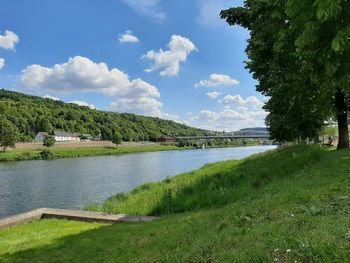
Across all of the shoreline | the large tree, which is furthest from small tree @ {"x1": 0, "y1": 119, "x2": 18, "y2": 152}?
the large tree

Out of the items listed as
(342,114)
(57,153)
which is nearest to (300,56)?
(342,114)

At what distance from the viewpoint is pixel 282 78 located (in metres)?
20.9

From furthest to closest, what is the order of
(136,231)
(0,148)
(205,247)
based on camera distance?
(0,148) < (136,231) < (205,247)

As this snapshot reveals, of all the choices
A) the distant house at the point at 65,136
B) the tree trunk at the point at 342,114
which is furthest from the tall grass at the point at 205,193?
the distant house at the point at 65,136

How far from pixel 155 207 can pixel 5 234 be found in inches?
295

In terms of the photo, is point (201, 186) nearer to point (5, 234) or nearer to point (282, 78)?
point (282, 78)

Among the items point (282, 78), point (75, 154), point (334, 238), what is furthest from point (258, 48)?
point (75, 154)

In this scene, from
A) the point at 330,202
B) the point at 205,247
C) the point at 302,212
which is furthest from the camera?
the point at 330,202

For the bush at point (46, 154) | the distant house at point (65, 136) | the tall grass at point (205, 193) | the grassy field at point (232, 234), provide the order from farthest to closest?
the distant house at point (65, 136) → the bush at point (46, 154) → the tall grass at point (205, 193) → the grassy field at point (232, 234)

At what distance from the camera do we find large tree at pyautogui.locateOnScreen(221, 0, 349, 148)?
6.71 m

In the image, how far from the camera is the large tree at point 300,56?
6.71 meters

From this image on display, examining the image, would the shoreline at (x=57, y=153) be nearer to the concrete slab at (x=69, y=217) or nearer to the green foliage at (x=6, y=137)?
the green foliage at (x=6, y=137)

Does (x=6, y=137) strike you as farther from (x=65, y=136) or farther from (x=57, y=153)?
(x=65, y=136)

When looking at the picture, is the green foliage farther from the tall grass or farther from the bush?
the tall grass
